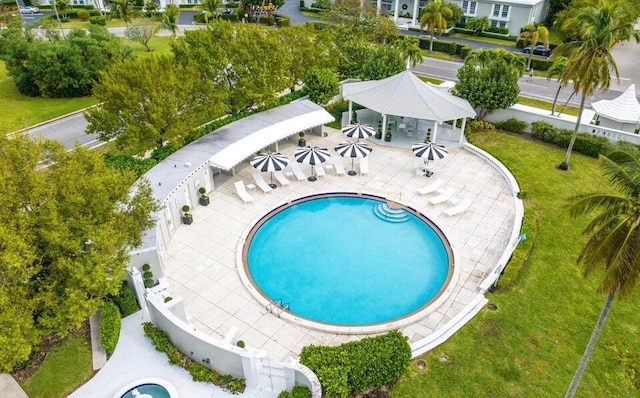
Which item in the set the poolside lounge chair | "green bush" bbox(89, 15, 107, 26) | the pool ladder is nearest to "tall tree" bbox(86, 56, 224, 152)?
the poolside lounge chair

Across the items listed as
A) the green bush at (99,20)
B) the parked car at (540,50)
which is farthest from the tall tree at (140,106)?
the green bush at (99,20)

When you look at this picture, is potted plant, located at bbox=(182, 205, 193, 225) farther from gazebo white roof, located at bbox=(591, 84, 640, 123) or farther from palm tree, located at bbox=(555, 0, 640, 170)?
gazebo white roof, located at bbox=(591, 84, 640, 123)

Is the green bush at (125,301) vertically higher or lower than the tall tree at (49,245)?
lower

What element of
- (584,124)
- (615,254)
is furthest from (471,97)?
(615,254)

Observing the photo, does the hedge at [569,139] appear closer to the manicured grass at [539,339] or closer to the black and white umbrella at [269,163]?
the manicured grass at [539,339]

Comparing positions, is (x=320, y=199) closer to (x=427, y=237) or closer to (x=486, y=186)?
(x=427, y=237)

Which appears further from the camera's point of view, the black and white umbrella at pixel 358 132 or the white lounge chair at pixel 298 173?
the black and white umbrella at pixel 358 132
